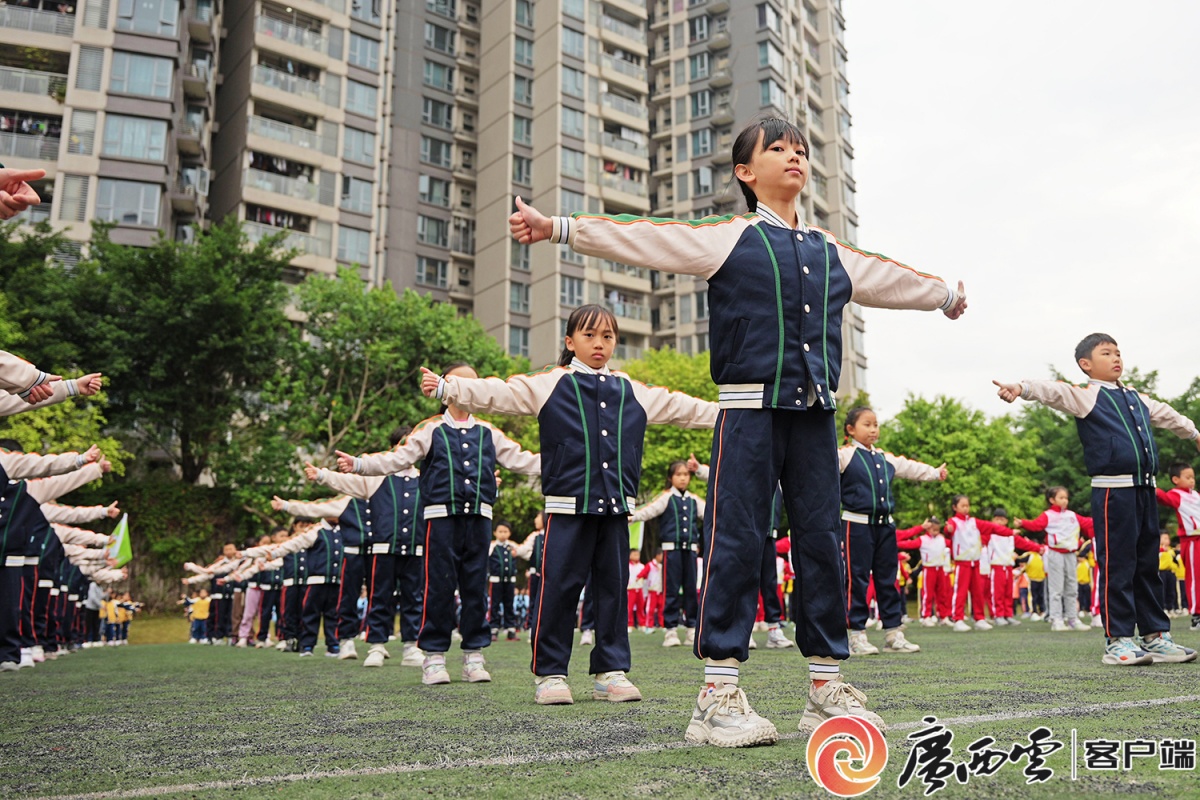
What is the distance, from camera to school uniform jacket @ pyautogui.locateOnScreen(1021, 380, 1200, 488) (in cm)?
682

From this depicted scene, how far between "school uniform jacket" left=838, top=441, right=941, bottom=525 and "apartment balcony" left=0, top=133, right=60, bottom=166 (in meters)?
34.4

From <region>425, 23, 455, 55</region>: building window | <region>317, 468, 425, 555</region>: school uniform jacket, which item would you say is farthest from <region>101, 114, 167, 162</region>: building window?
<region>317, 468, 425, 555</region>: school uniform jacket

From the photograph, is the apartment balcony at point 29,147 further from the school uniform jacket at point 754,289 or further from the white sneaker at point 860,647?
the school uniform jacket at point 754,289

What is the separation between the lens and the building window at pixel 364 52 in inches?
1751

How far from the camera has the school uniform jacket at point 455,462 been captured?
23.9ft

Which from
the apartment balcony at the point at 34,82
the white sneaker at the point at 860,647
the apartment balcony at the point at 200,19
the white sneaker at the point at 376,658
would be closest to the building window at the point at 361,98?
the apartment balcony at the point at 200,19

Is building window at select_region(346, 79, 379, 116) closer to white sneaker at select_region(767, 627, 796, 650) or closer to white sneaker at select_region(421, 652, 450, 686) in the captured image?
white sneaker at select_region(767, 627, 796, 650)

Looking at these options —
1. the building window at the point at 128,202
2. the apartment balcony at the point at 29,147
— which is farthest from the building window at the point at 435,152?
the apartment balcony at the point at 29,147

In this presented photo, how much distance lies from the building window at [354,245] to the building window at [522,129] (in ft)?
37.4

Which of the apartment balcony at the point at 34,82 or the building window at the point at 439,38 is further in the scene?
the building window at the point at 439,38

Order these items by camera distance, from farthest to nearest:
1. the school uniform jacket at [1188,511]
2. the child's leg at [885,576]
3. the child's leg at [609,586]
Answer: the school uniform jacket at [1188,511] < the child's leg at [885,576] < the child's leg at [609,586]

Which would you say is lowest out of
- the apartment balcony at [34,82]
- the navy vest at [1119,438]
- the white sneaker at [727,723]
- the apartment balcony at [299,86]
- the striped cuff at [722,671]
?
the white sneaker at [727,723]

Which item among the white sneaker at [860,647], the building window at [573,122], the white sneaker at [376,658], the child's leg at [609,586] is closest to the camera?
the child's leg at [609,586]

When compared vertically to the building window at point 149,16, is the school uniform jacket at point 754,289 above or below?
below
